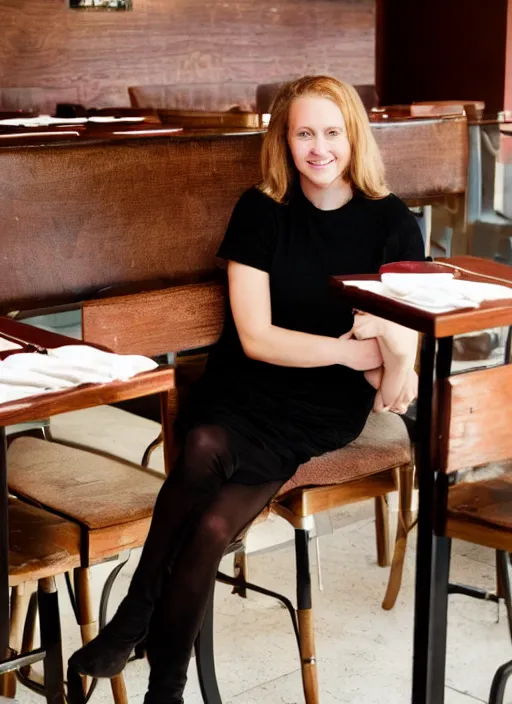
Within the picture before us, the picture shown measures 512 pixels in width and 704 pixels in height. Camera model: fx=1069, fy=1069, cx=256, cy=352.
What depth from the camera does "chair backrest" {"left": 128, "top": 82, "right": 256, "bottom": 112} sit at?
5.25 meters

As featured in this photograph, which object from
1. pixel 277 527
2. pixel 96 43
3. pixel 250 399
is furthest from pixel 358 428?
pixel 96 43

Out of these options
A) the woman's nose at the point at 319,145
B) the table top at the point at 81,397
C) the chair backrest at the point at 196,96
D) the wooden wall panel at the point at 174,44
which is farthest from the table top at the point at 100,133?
the wooden wall panel at the point at 174,44

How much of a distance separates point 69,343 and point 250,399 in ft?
2.17

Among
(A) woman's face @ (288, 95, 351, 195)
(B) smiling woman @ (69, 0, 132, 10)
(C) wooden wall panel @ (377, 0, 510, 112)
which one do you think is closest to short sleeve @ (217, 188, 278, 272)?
(A) woman's face @ (288, 95, 351, 195)

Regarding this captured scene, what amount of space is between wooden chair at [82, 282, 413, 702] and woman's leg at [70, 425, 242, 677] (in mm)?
170

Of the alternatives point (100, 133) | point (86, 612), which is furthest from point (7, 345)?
point (100, 133)

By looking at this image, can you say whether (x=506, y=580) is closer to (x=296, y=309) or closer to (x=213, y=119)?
(x=296, y=309)

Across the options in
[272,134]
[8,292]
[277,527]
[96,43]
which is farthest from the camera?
[96,43]

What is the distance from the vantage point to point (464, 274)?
5.62 ft

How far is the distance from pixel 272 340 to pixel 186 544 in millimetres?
503

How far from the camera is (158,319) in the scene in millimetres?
2287

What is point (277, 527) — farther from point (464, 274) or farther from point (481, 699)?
point (464, 274)

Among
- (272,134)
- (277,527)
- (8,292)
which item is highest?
(272,134)

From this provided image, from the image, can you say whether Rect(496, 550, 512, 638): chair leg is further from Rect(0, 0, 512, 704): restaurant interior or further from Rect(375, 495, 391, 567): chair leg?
Rect(375, 495, 391, 567): chair leg
